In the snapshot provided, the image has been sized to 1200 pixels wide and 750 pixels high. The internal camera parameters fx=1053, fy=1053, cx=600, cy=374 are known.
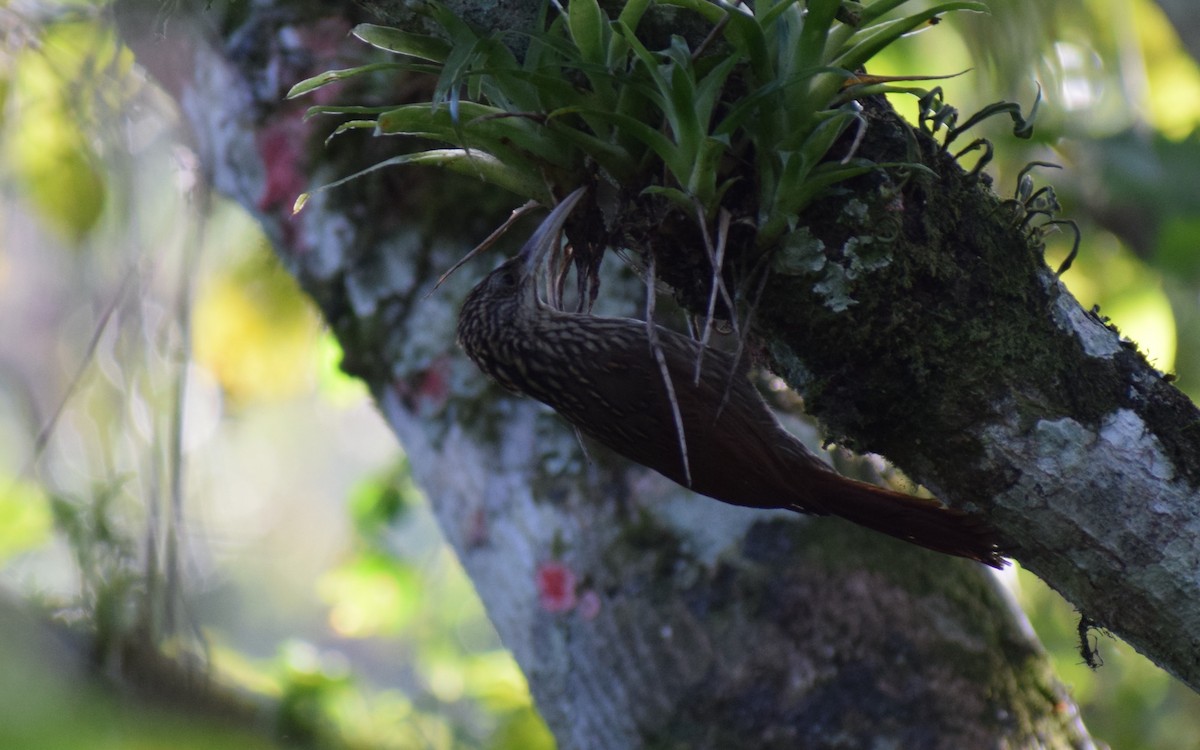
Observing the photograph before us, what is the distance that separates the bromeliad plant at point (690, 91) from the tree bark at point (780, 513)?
91mm

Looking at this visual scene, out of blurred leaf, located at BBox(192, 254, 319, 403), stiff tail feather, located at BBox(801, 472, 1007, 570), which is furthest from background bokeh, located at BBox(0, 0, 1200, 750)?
stiff tail feather, located at BBox(801, 472, 1007, 570)

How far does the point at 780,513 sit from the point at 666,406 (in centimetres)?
50

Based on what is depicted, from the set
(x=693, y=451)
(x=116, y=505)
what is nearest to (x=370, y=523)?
(x=116, y=505)

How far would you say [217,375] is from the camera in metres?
3.91

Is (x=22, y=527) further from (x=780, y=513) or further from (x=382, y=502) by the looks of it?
(x=780, y=513)

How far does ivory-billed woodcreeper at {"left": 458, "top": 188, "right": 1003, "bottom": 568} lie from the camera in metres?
1.77

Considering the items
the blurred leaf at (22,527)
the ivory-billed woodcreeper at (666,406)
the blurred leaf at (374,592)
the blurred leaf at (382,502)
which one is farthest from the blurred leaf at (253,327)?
the ivory-billed woodcreeper at (666,406)

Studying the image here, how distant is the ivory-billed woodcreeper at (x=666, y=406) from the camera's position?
1.77 m

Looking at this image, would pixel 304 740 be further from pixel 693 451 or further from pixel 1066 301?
pixel 1066 301

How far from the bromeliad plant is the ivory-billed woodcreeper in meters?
0.28

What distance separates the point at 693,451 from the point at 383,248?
114 centimetres

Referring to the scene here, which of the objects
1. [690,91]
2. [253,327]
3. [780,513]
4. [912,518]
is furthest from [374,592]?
[690,91]

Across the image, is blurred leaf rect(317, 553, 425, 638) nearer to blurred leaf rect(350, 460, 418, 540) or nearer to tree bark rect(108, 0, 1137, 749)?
blurred leaf rect(350, 460, 418, 540)

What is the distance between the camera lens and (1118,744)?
12.0 ft
